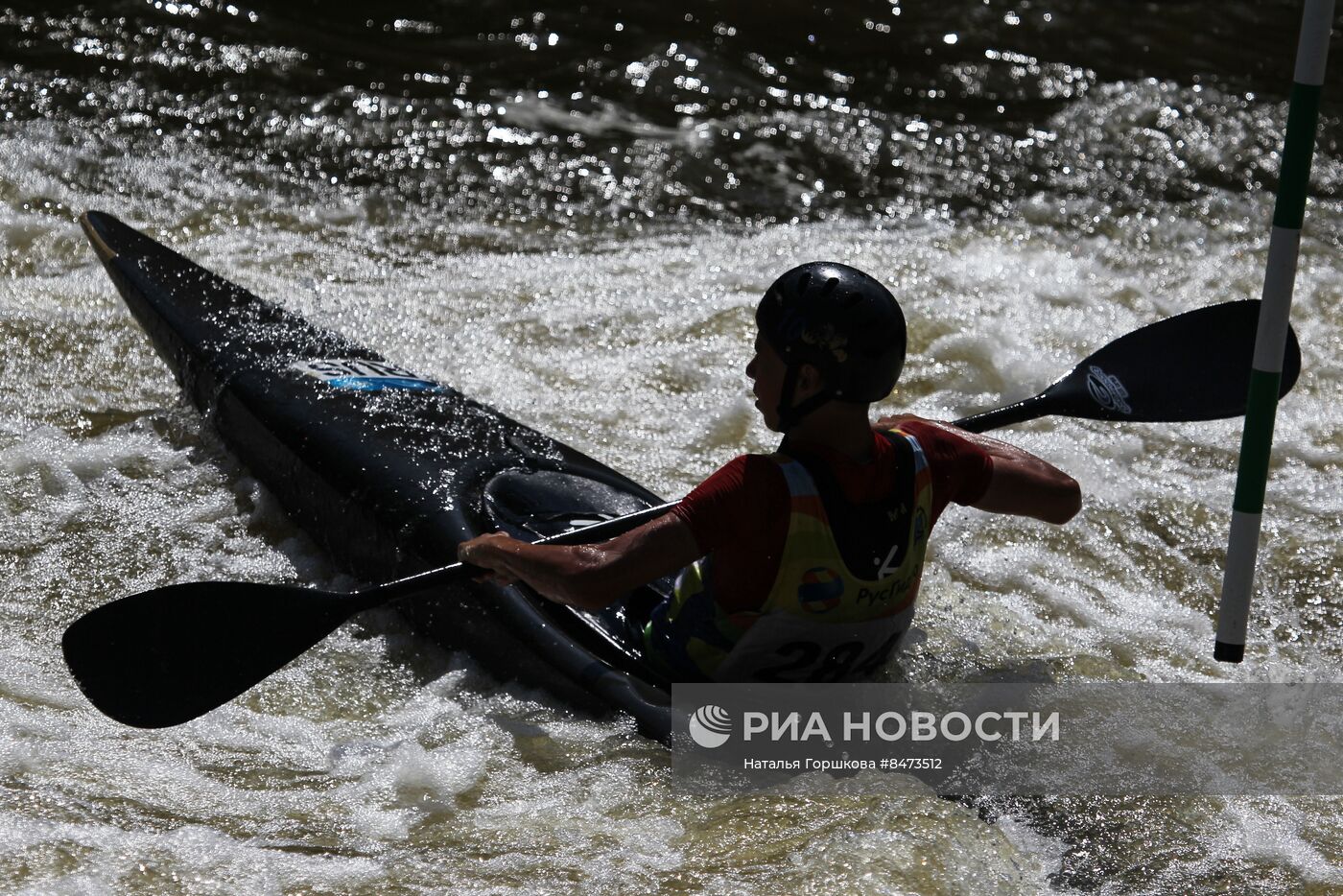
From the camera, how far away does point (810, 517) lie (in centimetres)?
237

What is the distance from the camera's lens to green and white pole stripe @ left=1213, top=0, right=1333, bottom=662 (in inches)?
93.1

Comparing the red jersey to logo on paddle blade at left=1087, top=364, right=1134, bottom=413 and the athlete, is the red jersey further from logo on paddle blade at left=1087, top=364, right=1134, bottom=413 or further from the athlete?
logo on paddle blade at left=1087, top=364, right=1134, bottom=413

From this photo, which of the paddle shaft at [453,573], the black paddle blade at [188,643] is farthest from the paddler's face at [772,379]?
the black paddle blade at [188,643]

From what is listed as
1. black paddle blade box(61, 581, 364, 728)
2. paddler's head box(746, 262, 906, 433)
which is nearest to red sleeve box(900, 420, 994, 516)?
paddler's head box(746, 262, 906, 433)

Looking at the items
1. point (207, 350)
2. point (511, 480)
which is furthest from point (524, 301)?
point (511, 480)

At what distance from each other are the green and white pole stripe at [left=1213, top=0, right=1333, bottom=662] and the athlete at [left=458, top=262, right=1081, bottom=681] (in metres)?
0.47

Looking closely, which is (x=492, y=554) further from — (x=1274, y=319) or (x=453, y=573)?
(x=1274, y=319)

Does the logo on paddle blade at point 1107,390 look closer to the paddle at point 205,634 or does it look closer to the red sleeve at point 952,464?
the paddle at point 205,634

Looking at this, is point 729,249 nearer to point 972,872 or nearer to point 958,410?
point 958,410

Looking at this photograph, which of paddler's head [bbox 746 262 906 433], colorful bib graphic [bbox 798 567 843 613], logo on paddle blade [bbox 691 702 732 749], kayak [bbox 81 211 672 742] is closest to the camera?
paddler's head [bbox 746 262 906 433]

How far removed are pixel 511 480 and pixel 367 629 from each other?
0.54 m

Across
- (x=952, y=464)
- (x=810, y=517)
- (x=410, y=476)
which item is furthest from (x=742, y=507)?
(x=410, y=476)

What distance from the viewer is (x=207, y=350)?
4281 mm

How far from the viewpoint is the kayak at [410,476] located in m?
3.06
